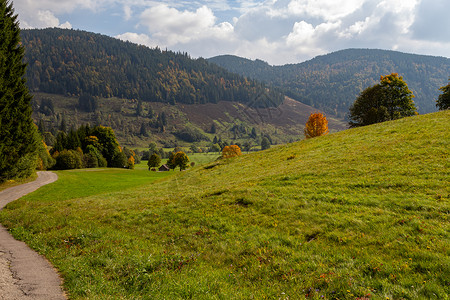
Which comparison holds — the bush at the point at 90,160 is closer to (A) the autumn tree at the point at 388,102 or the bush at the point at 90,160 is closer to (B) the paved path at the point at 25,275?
(B) the paved path at the point at 25,275

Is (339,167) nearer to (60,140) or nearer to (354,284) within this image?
(354,284)

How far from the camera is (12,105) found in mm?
34500

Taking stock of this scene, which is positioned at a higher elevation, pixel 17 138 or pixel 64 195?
pixel 17 138

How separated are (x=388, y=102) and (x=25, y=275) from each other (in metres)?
69.5

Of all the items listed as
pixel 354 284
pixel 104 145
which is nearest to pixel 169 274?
pixel 354 284

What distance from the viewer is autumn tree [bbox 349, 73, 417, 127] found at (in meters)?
56.0

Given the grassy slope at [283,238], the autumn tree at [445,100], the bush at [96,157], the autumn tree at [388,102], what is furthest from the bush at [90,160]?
the autumn tree at [445,100]

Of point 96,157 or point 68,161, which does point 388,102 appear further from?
point 68,161

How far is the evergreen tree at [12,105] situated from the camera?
1277 inches

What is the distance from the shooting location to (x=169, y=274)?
8.59m

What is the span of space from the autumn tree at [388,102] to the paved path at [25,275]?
6553 cm

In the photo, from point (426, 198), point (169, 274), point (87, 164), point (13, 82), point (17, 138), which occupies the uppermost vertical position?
point (13, 82)

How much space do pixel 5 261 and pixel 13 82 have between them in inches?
1380

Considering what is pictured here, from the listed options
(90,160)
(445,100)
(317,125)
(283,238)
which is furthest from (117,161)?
(445,100)
